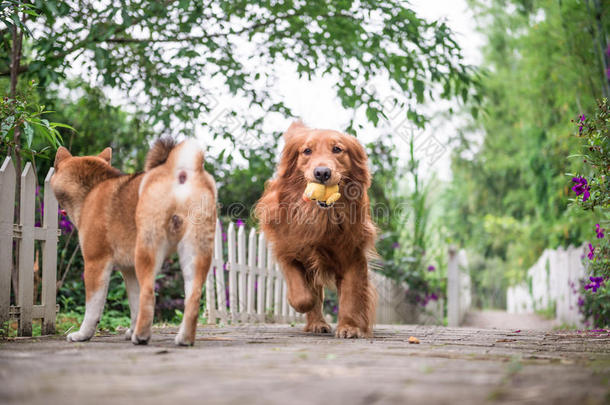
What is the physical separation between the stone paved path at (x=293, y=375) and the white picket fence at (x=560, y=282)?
6.35 m

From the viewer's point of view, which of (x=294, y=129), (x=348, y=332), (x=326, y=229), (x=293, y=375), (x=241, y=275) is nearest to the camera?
(x=293, y=375)

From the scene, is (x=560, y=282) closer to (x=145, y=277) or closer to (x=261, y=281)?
(x=261, y=281)

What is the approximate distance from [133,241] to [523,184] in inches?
774

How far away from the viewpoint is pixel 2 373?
2.03m

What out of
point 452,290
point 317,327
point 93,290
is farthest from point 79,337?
point 452,290

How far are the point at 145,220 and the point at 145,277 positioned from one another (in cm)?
29

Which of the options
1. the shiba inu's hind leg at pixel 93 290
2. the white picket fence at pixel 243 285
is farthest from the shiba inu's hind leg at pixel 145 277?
the white picket fence at pixel 243 285

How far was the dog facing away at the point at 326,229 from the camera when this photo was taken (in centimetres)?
442

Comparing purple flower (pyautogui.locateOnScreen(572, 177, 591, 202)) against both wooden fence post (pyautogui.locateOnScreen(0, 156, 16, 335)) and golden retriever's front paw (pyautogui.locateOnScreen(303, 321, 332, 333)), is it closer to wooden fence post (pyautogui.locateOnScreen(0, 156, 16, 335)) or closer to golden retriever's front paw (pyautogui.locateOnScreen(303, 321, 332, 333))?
golden retriever's front paw (pyautogui.locateOnScreen(303, 321, 332, 333))

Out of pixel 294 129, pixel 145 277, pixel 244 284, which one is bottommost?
pixel 244 284

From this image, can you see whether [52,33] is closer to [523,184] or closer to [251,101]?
[251,101]

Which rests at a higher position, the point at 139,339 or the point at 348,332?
the point at 139,339

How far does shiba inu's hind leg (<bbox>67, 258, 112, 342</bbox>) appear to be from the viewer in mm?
3426

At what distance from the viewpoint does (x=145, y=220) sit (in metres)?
3.19
